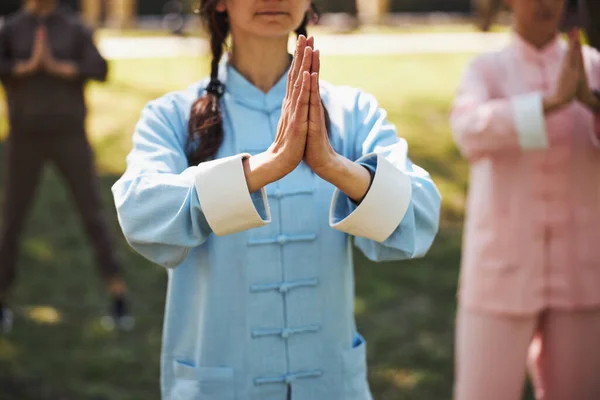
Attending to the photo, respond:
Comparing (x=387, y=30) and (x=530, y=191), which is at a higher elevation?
(x=387, y=30)

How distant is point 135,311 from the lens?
20.7 ft

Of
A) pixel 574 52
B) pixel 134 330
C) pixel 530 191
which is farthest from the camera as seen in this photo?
pixel 134 330

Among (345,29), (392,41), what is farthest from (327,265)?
(345,29)

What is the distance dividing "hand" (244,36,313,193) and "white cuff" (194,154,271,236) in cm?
4

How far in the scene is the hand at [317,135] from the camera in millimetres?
1991

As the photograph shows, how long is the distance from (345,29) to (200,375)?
19.6 m

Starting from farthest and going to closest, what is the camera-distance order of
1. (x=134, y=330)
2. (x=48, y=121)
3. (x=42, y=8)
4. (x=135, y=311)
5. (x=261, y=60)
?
(x=135, y=311), (x=42, y=8), (x=134, y=330), (x=48, y=121), (x=261, y=60)

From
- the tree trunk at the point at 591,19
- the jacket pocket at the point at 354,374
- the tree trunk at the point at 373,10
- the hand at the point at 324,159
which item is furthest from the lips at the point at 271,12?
the tree trunk at the point at 373,10

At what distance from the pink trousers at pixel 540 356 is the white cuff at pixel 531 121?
60 cm

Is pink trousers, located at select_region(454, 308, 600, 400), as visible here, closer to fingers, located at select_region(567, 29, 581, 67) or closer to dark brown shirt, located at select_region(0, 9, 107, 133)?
fingers, located at select_region(567, 29, 581, 67)

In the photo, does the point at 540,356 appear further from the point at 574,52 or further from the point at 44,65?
the point at 44,65

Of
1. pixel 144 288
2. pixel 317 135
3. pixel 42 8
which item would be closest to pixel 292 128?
pixel 317 135

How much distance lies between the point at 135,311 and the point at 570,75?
3760 mm

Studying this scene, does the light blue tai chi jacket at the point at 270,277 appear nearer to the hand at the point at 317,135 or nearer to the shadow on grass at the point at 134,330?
the hand at the point at 317,135
